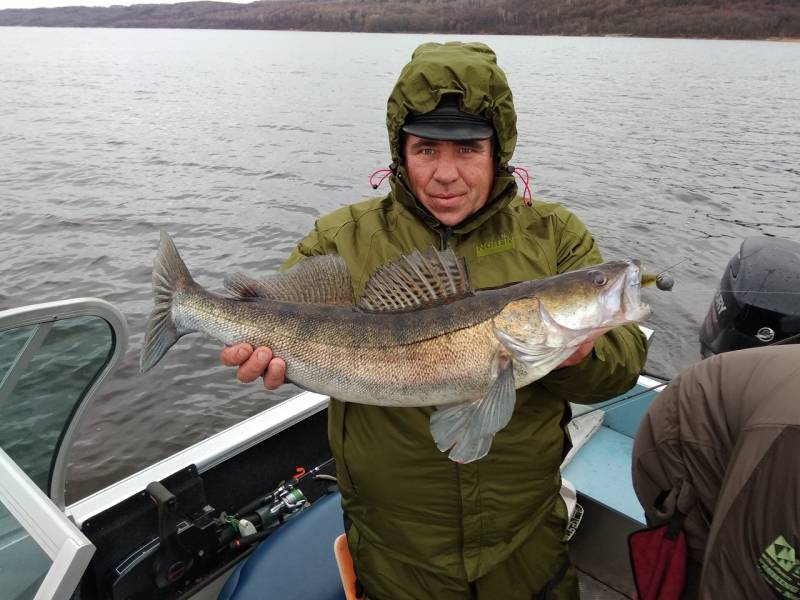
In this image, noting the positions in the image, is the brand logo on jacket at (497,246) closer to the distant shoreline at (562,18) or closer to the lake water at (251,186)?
the lake water at (251,186)

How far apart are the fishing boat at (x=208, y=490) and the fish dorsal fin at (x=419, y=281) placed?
1.47 meters

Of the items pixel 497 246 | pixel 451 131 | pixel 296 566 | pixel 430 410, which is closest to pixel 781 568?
pixel 430 410

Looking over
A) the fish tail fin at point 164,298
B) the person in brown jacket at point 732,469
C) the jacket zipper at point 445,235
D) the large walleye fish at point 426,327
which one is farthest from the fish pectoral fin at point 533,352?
the fish tail fin at point 164,298

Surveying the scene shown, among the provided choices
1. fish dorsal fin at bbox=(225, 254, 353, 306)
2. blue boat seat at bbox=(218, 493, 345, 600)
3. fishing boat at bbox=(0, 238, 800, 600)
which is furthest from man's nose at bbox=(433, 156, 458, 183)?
blue boat seat at bbox=(218, 493, 345, 600)

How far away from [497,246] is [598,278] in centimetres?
59

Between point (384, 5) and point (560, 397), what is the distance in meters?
137

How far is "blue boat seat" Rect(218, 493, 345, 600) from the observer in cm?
327

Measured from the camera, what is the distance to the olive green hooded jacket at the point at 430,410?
258 centimetres

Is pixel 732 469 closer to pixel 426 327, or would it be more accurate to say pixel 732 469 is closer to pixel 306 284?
pixel 426 327

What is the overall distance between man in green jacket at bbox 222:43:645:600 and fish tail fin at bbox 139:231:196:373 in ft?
1.52

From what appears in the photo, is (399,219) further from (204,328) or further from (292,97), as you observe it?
(292,97)

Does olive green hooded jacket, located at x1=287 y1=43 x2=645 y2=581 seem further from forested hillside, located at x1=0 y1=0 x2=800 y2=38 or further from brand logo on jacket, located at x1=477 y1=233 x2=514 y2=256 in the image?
forested hillside, located at x1=0 y1=0 x2=800 y2=38

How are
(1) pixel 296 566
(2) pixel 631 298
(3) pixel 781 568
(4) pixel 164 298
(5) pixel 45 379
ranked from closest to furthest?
(3) pixel 781 568
(2) pixel 631 298
(4) pixel 164 298
(5) pixel 45 379
(1) pixel 296 566

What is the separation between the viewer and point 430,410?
2.66 meters
